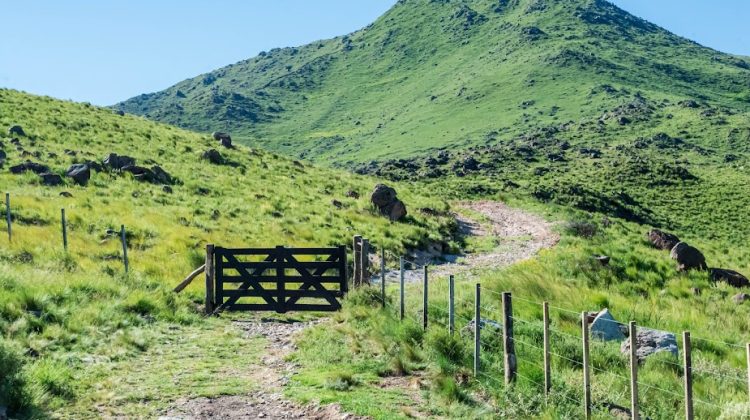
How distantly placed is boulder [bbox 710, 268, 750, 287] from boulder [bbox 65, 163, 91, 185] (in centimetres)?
3033

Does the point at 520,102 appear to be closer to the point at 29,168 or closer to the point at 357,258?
the point at 29,168

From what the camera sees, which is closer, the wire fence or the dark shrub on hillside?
the wire fence

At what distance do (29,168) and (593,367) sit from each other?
32.3 m

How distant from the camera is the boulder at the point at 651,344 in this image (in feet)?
38.6

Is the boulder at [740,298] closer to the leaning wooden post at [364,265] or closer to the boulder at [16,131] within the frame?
the leaning wooden post at [364,265]

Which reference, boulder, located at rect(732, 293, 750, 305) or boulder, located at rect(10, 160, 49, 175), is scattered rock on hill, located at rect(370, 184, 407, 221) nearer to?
boulder, located at rect(10, 160, 49, 175)

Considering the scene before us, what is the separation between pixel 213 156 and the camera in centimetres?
4894

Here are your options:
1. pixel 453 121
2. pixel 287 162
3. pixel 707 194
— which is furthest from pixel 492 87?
pixel 287 162

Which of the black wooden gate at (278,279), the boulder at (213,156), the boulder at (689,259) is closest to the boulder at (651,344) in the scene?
the black wooden gate at (278,279)

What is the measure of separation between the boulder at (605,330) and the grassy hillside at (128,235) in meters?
7.36

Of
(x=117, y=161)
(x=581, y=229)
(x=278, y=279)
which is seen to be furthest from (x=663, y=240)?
(x=117, y=161)

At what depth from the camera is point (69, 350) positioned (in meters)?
11.7

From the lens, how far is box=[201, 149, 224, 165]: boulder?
160 feet

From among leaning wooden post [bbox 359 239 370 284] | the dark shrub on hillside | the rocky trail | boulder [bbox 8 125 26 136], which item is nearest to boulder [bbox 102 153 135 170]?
boulder [bbox 8 125 26 136]
